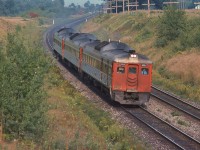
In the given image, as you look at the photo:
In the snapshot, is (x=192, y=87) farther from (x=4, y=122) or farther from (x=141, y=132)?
(x=4, y=122)

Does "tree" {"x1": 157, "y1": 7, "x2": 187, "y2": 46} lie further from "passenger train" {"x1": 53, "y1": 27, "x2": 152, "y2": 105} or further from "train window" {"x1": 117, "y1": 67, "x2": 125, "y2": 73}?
"train window" {"x1": 117, "y1": 67, "x2": 125, "y2": 73}

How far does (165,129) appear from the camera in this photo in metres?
20.1

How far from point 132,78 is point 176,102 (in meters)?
3.97

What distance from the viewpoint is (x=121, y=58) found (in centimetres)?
2375

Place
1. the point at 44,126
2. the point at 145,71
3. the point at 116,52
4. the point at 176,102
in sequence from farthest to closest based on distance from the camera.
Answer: the point at 176,102 < the point at 116,52 < the point at 145,71 < the point at 44,126

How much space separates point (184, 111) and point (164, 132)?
14.6 feet

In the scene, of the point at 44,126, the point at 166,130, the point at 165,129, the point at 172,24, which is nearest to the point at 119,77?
the point at 165,129

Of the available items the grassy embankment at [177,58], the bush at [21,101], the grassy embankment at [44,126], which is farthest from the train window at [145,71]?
the bush at [21,101]

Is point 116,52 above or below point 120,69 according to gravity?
above

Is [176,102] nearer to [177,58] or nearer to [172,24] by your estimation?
[177,58]

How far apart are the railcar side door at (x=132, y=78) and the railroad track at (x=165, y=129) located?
3.62 ft

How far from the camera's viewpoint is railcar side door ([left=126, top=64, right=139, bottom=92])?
24.1 metres

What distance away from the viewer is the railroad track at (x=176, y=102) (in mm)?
23775

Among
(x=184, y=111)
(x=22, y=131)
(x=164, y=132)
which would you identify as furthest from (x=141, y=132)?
(x=22, y=131)
